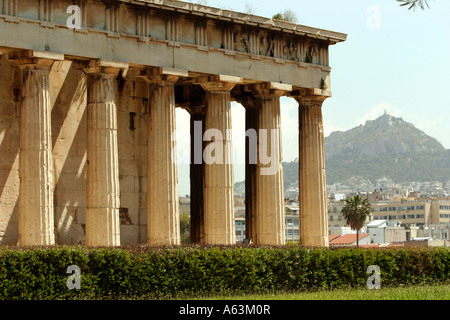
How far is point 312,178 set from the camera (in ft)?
147

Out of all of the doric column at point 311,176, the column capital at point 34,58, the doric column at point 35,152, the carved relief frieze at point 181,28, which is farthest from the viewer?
the doric column at point 311,176

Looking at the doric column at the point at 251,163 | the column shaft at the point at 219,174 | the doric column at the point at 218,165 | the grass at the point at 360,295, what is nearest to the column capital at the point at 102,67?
the doric column at the point at 218,165

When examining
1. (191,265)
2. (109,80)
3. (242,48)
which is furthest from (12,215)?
(242,48)

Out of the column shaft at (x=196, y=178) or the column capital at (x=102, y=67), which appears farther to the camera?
the column shaft at (x=196, y=178)

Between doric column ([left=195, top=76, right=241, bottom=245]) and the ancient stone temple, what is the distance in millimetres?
54

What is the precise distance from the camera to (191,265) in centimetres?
3194

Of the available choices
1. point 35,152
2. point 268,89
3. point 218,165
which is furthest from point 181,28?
point 35,152

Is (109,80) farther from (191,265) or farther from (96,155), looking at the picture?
(191,265)

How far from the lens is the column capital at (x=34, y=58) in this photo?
35156 millimetres

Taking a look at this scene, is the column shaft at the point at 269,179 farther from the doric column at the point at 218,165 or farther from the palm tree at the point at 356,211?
the palm tree at the point at 356,211

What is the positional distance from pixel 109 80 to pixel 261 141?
9033 millimetres

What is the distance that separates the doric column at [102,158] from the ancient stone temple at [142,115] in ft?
0.16

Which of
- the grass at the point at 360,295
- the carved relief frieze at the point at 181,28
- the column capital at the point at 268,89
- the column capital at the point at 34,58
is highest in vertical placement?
the carved relief frieze at the point at 181,28

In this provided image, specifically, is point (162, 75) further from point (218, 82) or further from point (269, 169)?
point (269, 169)
